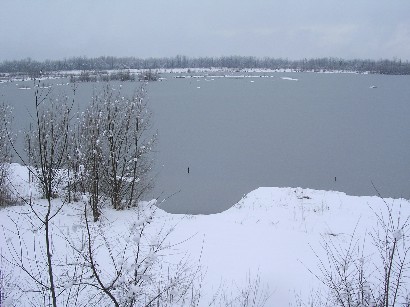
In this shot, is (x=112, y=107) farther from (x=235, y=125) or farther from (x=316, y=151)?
(x=235, y=125)

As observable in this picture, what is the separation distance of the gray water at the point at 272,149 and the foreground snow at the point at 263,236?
3586mm

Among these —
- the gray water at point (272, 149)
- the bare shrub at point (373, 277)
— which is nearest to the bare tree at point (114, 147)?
the gray water at point (272, 149)

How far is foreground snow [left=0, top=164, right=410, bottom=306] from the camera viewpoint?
7.67m

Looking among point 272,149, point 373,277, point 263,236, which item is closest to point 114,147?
point 263,236

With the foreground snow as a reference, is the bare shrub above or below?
above

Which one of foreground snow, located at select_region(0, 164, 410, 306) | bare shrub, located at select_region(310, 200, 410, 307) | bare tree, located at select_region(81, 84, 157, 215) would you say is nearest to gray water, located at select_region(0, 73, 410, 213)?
bare tree, located at select_region(81, 84, 157, 215)

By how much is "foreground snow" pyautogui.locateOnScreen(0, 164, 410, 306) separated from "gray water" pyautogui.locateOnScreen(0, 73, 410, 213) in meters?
3.59

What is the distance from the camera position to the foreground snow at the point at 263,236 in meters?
7.67

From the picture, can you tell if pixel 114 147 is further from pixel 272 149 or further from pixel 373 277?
pixel 272 149

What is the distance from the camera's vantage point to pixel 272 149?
27141 millimetres

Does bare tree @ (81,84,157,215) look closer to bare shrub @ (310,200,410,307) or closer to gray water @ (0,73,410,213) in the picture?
gray water @ (0,73,410,213)

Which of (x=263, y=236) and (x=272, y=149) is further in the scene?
(x=272, y=149)

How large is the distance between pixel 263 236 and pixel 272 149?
16923mm

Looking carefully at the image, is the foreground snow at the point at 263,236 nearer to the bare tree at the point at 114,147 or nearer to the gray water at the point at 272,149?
the bare tree at the point at 114,147
